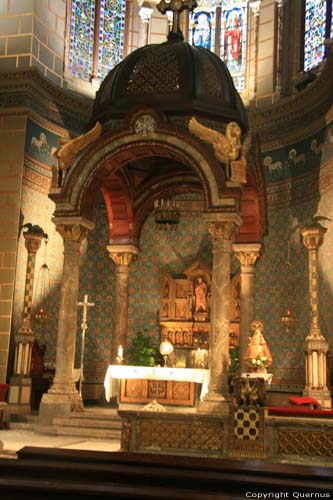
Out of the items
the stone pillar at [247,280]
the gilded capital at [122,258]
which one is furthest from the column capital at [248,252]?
the gilded capital at [122,258]

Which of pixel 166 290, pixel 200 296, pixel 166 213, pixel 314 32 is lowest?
pixel 200 296

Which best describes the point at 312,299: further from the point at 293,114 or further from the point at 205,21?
the point at 205,21

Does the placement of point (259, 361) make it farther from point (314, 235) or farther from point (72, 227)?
point (72, 227)

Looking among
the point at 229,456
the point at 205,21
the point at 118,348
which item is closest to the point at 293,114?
the point at 205,21

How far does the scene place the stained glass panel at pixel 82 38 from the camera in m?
19.8

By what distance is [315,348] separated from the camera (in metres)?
15.3

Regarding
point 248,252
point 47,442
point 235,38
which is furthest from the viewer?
point 235,38

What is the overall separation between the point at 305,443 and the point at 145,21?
15.2m

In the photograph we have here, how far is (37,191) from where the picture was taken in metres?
17.5

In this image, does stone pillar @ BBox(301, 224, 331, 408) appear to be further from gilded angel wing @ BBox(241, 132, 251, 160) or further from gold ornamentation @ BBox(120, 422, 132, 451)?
gold ornamentation @ BBox(120, 422, 132, 451)

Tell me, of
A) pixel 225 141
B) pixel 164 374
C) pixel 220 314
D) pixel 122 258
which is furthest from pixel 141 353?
pixel 225 141

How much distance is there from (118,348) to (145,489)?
515 inches

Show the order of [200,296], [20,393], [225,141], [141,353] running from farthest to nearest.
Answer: [200,296]
[141,353]
[20,393]
[225,141]

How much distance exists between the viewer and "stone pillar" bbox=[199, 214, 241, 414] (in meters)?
12.9
